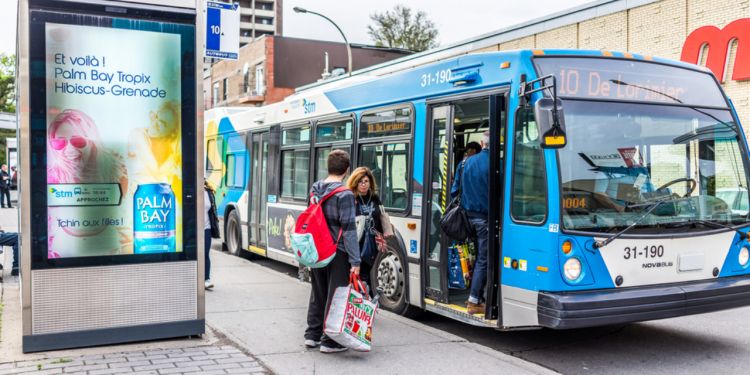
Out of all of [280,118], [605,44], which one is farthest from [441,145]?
[605,44]

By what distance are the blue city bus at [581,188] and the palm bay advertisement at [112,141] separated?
2676 mm

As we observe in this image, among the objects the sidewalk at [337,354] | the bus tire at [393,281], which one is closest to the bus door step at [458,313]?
the sidewalk at [337,354]

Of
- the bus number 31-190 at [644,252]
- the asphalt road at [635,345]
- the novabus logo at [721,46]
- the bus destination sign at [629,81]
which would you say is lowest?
the asphalt road at [635,345]

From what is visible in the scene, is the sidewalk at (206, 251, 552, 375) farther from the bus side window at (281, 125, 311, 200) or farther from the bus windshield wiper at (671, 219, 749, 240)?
the bus side window at (281, 125, 311, 200)

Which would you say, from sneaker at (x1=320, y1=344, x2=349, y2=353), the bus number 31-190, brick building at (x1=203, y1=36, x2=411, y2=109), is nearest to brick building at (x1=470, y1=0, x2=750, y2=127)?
the bus number 31-190

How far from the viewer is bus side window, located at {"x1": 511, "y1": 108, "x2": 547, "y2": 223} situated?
6.28 m

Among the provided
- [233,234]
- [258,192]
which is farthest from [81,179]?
[233,234]

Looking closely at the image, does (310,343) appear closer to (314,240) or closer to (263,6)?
(314,240)

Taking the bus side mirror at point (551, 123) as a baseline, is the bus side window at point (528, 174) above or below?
below

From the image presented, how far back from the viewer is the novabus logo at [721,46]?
1636cm

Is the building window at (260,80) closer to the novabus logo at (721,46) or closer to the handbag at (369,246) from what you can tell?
the novabus logo at (721,46)

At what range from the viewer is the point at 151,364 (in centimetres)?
582

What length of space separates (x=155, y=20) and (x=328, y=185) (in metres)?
2.06

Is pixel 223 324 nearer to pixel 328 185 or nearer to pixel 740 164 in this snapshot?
pixel 328 185
